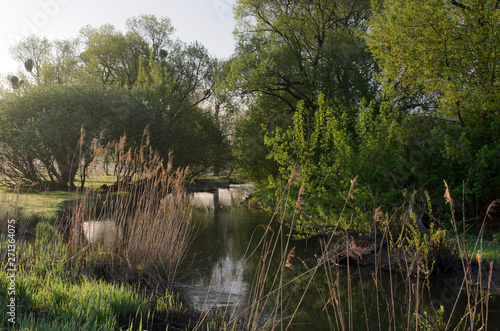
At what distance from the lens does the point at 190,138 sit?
82.6 ft

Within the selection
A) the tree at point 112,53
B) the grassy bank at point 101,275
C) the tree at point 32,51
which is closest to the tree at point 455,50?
the grassy bank at point 101,275

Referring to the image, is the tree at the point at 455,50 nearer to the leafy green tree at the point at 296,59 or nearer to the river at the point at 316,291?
the leafy green tree at the point at 296,59

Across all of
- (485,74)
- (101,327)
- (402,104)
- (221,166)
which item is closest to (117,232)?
(101,327)

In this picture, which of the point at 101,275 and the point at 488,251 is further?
the point at 488,251

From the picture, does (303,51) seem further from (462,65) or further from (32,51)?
(32,51)

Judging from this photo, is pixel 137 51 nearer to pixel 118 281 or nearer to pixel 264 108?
pixel 264 108

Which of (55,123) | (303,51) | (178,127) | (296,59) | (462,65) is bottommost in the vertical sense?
(55,123)

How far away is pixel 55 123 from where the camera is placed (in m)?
18.7

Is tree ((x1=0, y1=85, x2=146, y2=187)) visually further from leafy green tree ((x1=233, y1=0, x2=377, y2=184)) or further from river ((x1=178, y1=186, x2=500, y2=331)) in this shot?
river ((x1=178, y1=186, x2=500, y2=331))

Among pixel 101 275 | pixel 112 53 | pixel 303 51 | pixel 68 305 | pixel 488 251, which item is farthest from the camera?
pixel 112 53

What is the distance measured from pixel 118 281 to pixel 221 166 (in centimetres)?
2229

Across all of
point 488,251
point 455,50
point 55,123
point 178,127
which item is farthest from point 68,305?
point 178,127

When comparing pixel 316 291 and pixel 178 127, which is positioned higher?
pixel 178 127

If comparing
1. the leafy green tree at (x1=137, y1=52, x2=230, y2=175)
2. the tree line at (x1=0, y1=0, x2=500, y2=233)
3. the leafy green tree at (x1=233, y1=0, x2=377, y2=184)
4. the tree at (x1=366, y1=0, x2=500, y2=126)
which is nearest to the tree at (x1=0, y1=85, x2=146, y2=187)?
the tree line at (x1=0, y1=0, x2=500, y2=233)
